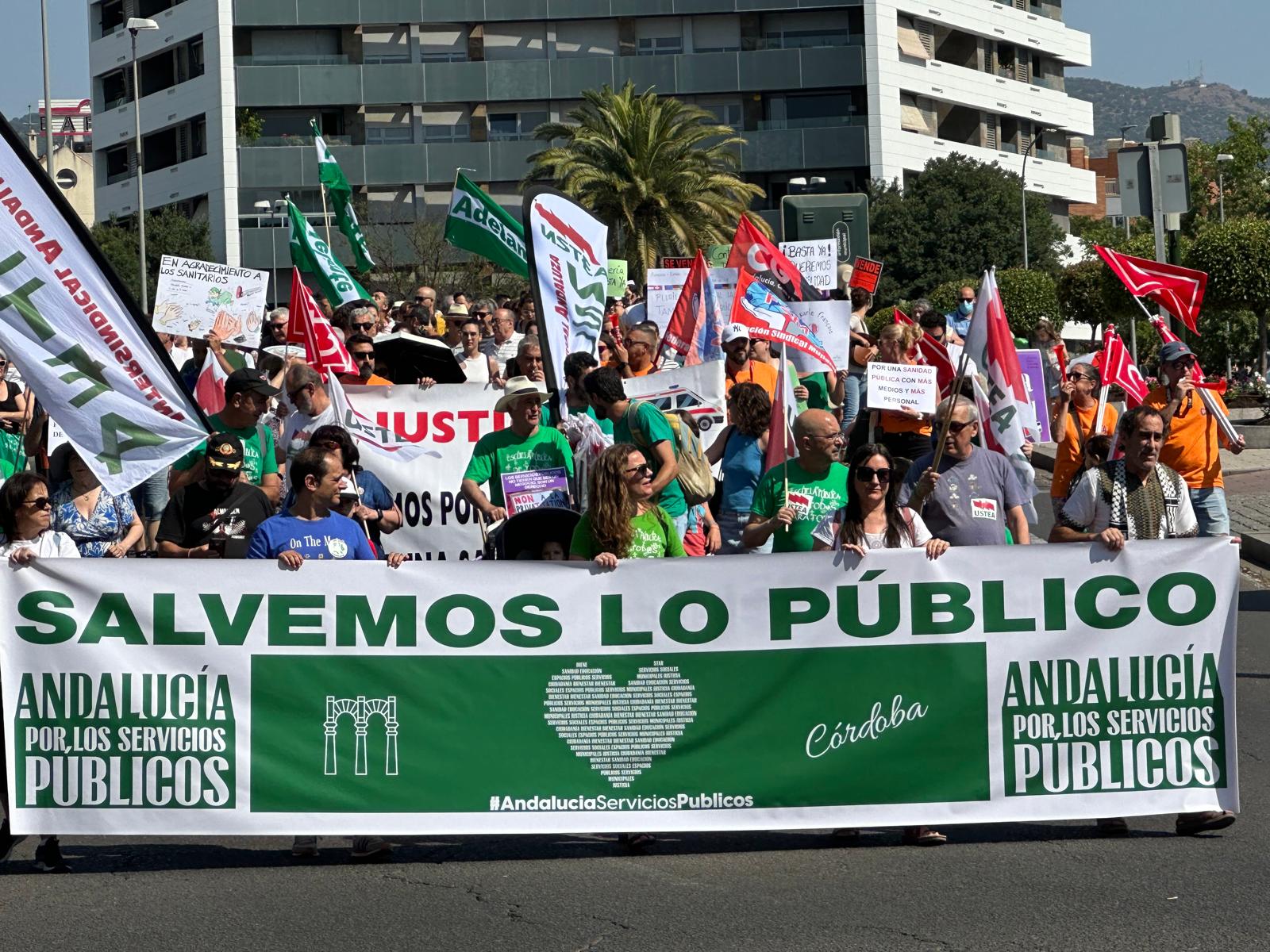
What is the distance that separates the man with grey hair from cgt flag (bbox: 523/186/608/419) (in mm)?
2555

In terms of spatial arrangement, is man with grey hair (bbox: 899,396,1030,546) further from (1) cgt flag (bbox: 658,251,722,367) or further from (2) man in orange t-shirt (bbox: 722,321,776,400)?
(1) cgt flag (bbox: 658,251,722,367)

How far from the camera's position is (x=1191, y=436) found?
11406mm

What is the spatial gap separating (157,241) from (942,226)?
27.6 metres

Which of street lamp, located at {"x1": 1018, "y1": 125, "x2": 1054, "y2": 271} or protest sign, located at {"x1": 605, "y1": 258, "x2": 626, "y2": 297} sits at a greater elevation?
street lamp, located at {"x1": 1018, "y1": 125, "x2": 1054, "y2": 271}

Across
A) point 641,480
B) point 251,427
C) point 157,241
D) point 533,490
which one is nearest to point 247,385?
point 251,427

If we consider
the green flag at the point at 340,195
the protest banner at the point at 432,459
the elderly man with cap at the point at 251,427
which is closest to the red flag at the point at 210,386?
the protest banner at the point at 432,459

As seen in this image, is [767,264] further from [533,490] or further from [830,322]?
[533,490]

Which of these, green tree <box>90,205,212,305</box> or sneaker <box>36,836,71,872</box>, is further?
green tree <box>90,205,212,305</box>

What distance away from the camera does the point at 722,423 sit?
12414 mm

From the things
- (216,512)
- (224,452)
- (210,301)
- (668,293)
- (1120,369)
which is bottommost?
(216,512)

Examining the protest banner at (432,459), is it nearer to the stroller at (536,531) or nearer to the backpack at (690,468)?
the backpack at (690,468)

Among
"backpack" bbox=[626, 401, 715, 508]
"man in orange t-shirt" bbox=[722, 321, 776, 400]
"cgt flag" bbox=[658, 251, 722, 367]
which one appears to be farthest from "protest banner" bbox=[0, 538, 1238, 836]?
"cgt flag" bbox=[658, 251, 722, 367]

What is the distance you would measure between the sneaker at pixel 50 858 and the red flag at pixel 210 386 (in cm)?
658

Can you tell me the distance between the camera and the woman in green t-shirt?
24.2ft
